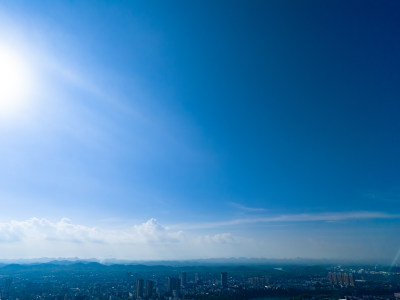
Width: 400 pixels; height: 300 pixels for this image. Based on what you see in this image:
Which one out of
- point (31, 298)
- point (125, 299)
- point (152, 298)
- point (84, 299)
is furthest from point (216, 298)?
point (31, 298)

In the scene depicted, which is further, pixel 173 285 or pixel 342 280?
pixel 342 280

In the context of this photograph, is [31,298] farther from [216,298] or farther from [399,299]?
[399,299]

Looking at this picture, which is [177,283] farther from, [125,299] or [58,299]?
[58,299]

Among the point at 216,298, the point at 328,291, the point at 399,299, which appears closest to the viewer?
the point at 399,299

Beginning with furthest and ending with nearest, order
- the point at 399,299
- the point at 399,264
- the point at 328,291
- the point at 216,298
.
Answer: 1. the point at 399,264
2. the point at 328,291
3. the point at 216,298
4. the point at 399,299

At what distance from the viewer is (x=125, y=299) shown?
75.9 feet

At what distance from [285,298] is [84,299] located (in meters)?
20.6

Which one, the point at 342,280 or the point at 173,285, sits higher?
the point at 173,285

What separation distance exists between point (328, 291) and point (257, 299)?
9563 mm

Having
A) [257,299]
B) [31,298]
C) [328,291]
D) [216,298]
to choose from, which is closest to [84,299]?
[31,298]

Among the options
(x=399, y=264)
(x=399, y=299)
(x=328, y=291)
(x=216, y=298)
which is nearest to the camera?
(x=399, y=299)

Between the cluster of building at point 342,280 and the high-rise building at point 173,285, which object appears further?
the cluster of building at point 342,280

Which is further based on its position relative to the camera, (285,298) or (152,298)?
(285,298)

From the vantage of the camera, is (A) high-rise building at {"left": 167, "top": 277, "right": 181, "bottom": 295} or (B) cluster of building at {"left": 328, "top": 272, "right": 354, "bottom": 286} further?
(B) cluster of building at {"left": 328, "top": 272, "right": 354, "bottom": 286}
